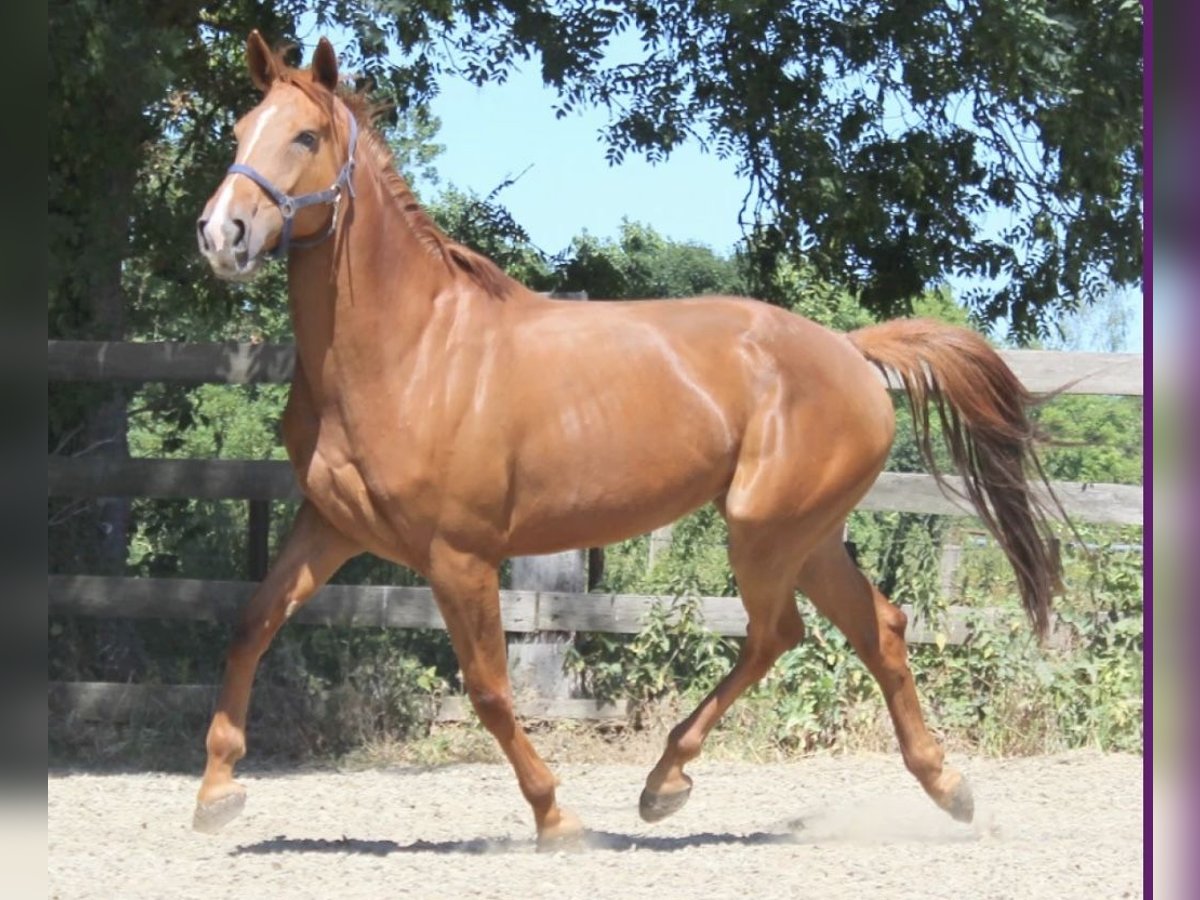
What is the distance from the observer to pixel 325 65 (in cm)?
491

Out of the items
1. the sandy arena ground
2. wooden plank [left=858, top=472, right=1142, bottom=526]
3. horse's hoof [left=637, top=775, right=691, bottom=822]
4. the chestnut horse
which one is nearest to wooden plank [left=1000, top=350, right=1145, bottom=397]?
wooden plank [left=858, top=472, right=1142, bottom=526]

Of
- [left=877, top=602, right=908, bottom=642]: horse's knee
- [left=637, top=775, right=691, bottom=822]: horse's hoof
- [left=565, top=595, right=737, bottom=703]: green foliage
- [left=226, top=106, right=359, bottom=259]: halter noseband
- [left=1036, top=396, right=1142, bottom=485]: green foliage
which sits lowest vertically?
[left=637, top=775, right=691, bottom=822]: horse's hoof

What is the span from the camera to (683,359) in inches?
210

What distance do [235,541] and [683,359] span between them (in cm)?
411

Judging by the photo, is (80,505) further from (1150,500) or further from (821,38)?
(1150,500)

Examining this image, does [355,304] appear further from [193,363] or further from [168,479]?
[168,479]

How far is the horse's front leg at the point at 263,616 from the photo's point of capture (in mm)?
5066

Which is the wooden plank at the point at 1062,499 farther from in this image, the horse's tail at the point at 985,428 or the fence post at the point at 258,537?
the fence post at the point at 258,537

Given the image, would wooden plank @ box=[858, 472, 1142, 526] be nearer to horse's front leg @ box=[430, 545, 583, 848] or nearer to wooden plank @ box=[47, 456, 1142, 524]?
wooden plank @ box=[47, 456, 1142, 524]

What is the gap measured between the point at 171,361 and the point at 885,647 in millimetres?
3669

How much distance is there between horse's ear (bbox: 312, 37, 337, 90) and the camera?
15.9ft

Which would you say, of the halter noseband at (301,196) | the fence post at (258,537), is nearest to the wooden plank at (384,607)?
the fence post at (258,537)

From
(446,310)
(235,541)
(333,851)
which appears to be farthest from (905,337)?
(235,541)

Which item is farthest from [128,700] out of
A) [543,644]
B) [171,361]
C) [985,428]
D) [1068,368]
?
[1068,368]
